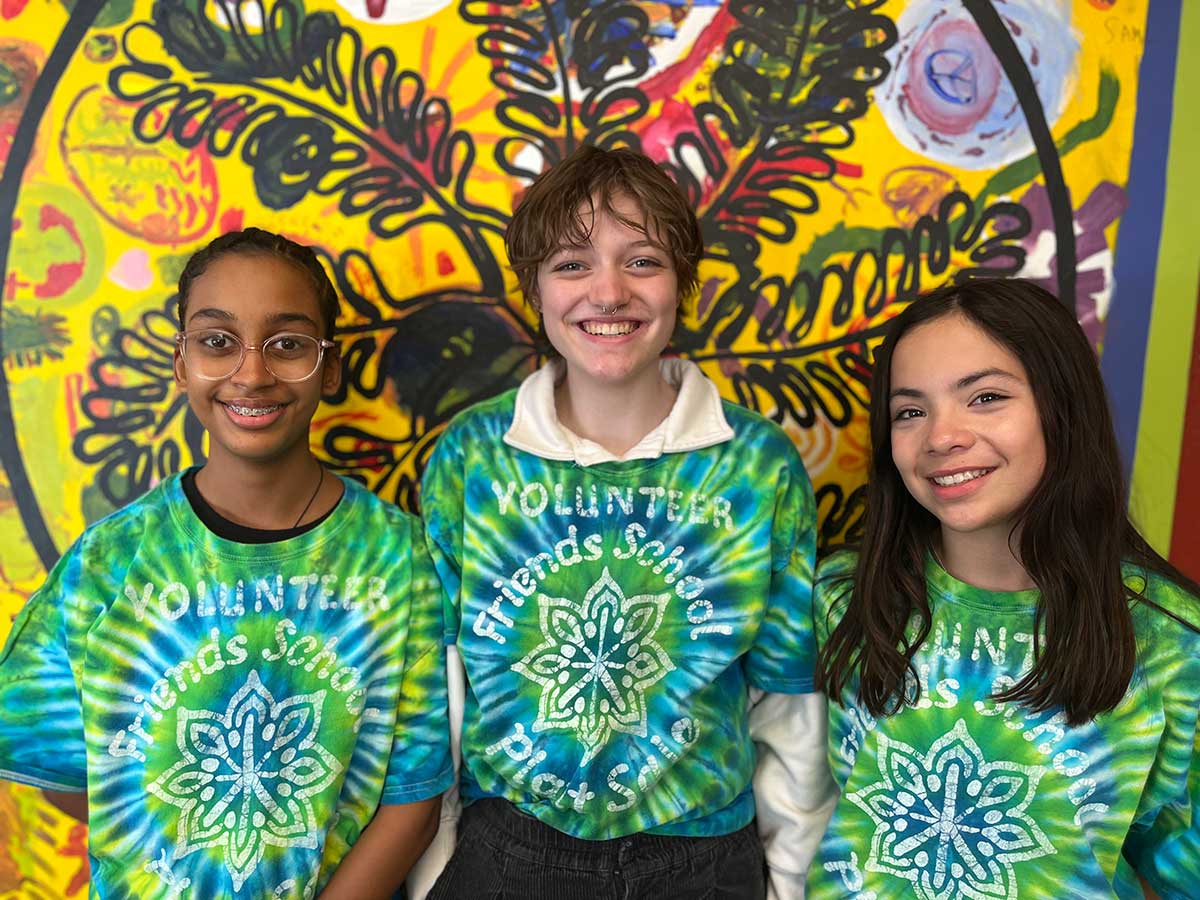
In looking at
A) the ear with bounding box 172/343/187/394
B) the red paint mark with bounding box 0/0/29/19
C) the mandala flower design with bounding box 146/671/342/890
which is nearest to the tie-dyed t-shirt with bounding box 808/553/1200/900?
the mandala flower design with bounding box 146/671/342/890

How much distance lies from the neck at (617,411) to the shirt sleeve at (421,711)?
1.01 ft

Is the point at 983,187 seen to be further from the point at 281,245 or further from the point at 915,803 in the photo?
the point at 281,245

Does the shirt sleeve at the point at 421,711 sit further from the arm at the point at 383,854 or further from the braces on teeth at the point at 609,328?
the braces on teeth at the point at 609,328

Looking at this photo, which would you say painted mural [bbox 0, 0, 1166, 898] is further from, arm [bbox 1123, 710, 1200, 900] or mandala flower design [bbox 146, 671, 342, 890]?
arm [bbox 1123, 710, 1200, 900]

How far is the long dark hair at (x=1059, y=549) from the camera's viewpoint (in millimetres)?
1276

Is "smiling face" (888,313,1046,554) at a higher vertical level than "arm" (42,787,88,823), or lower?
higher

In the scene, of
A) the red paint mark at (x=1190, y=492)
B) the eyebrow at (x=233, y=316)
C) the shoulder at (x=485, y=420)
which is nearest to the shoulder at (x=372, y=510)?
the shoulder at (x=485, y=420)

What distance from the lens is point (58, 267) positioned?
167 centimetres

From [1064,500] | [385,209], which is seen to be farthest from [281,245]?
[1064,500]

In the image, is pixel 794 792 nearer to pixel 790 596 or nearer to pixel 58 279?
pixel 790 596

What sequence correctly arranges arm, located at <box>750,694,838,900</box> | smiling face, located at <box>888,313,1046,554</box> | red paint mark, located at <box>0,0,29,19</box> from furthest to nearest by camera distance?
red paint mark, located at <box>0,0,29,19</box>
arm, located at <box>750,694,838,900</box>
smiling face, located at <box>888,313,1046,554</box>

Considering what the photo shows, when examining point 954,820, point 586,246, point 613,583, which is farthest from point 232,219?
point 954,820

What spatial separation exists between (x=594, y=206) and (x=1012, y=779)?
3.10 feet

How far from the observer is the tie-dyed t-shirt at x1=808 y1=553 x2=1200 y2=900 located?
4.22 feet
